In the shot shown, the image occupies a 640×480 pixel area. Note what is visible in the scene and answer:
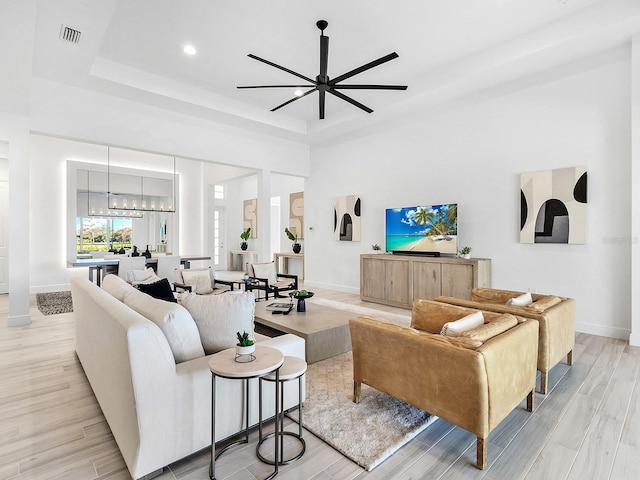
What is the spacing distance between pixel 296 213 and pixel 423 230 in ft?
15.2

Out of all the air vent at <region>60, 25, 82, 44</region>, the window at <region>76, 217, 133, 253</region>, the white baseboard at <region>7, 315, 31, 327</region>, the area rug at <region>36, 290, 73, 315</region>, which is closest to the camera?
the air vent at <region>60, 25, 82, 44</region>

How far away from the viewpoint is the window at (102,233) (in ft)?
25.7

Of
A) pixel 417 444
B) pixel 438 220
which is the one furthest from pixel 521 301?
pixel 438 220

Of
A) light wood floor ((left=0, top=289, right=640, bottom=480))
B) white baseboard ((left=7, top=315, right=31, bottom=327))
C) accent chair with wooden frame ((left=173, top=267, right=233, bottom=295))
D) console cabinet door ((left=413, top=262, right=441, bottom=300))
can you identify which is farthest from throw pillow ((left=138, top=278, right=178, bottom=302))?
console cabinet door ((left=413, top=262, right=441, bottom=300))

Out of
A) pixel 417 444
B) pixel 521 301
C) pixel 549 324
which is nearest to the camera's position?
pixel 417 444

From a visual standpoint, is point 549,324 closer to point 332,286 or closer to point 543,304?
point 543,304

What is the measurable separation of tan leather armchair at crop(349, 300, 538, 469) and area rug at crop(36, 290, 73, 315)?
5264 mm

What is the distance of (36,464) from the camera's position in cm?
185

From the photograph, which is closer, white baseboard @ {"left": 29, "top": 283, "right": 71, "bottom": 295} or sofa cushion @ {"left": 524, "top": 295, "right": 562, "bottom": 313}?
sofa cushion @ {"left": 524, "top": 295, "right": 562, "bottom": 313}

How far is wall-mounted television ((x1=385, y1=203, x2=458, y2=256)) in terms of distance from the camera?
5.32 meters

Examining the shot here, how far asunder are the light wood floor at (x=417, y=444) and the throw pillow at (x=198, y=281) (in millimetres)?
2199

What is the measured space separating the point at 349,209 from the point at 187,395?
574 centimetres

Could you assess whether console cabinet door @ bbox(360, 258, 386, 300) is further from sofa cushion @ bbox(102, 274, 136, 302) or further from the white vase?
the white vase

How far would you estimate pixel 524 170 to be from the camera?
4762 mm
